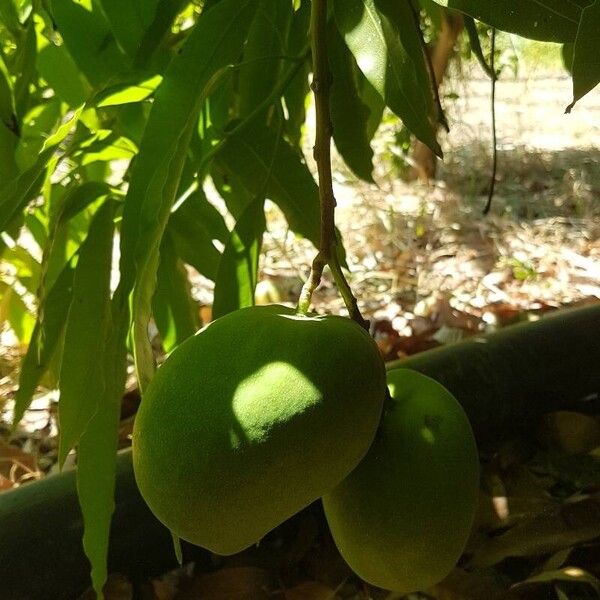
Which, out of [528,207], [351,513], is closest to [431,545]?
[351,513]

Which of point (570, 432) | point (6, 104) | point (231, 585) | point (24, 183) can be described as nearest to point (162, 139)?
point (24, 183)

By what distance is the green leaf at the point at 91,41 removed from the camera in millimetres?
797

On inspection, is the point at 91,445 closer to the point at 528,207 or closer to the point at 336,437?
the point at 336,437

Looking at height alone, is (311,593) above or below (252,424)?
below

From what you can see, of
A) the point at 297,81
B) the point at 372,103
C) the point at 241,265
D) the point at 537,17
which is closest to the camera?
the point at 537,17

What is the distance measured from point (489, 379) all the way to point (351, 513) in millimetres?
626

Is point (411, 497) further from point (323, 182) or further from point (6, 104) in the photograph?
point (6, 104)

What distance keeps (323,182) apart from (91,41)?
0.43 metres

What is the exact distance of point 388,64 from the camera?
54 cm

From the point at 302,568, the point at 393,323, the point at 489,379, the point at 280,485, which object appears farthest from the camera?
the point at 393,323

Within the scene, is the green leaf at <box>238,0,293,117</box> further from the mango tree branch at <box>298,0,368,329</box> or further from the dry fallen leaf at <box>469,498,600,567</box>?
the dry fallen leaf at <box>469,498,600,567</box>

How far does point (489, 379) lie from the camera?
1062mm

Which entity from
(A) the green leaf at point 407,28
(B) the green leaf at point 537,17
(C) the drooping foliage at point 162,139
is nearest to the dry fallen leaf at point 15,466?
(C) the drooping foliage at point 162,139

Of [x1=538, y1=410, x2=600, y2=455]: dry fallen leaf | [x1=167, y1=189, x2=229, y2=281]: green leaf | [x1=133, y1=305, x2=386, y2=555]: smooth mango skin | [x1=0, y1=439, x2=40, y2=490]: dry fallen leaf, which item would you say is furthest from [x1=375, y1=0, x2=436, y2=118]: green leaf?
[x1=0, y1=439, x2=40, y2=490]: dry fallen leaf
